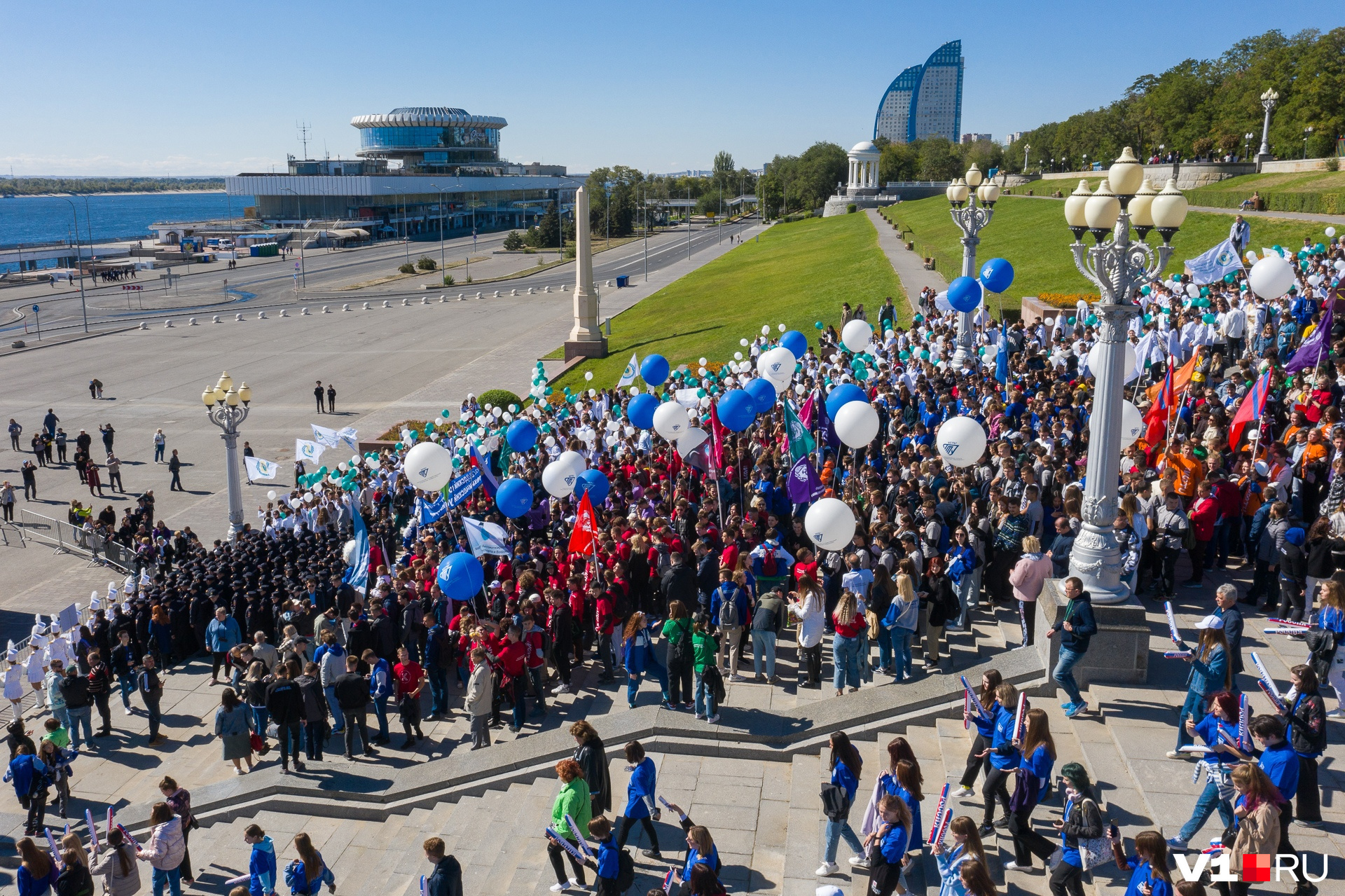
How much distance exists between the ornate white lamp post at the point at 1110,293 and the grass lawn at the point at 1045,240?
583 inches

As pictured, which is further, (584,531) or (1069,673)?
(584,531)

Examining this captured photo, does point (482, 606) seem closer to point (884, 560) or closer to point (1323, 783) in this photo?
point (884, 560)

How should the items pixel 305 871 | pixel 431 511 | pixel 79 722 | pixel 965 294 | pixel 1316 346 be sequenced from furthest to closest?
pixel 965 294, pixel 431 511, pixel 1316 346, pixel 79 722, pixel 305 871

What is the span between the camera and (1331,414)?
12.4m

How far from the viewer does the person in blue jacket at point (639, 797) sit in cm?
795

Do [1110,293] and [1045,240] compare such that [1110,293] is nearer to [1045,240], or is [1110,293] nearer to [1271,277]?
[1271,277]

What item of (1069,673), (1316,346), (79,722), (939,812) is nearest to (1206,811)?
(939,812)

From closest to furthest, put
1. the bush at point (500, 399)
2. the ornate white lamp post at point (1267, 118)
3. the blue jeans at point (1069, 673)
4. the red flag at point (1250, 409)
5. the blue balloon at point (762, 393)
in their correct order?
the blue jeans at point (1069, 673) → the red flag at point (1250, 409) → the blue balloon at point (762, 393) → the bush at point (500, 399) → the ornate white lamp post at point (1267, 118)

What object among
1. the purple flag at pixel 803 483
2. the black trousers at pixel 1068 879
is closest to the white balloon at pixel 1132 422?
the purple flag at pixel 803 483

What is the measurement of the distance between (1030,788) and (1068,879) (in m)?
0.70

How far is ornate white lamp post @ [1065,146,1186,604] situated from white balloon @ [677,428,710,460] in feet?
21.9

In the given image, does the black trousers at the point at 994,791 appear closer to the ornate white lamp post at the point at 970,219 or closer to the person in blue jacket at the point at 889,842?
the person in blue jacket at the point at 889,842

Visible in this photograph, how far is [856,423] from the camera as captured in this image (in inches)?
540

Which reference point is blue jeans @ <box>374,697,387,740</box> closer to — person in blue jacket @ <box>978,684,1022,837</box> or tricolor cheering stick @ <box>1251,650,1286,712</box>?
person in blue jacket @ <box>978,684,1022,837</box>
